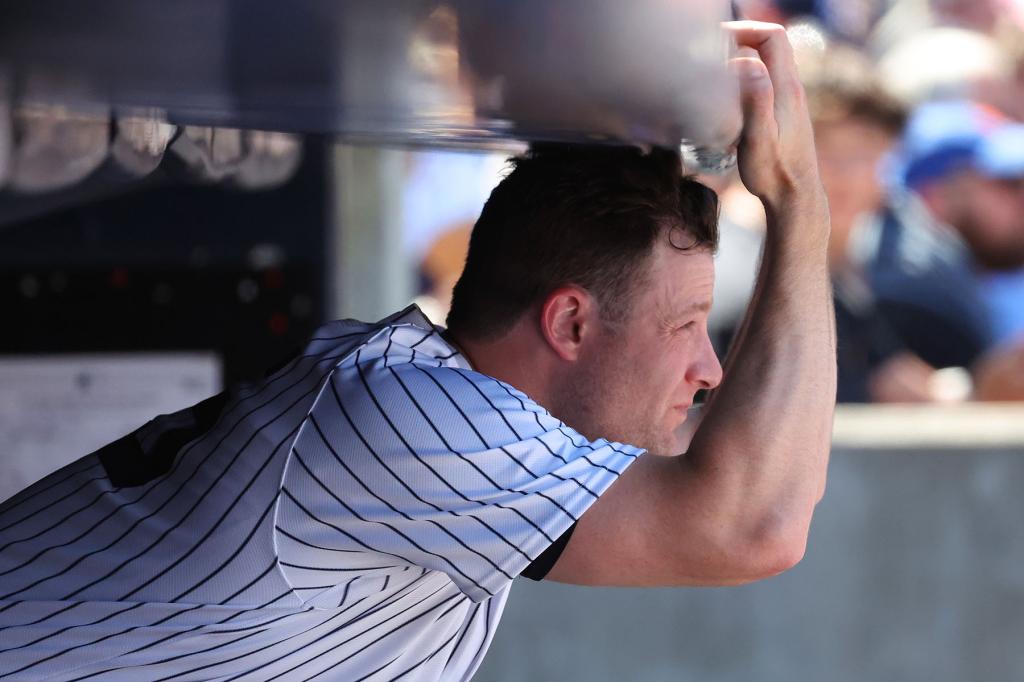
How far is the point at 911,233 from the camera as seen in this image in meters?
3.90

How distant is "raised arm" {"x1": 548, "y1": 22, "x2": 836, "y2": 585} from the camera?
1191mm

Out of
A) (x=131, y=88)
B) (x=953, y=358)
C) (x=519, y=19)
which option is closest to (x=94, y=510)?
(x=131, y=88)

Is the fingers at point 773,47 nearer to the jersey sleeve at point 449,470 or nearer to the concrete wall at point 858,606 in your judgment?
the jersey sleeve at point 449,470

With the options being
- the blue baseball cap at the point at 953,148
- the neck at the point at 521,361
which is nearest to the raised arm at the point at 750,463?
the neck at the point at 521,361

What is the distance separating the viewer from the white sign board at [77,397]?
2.67 meters

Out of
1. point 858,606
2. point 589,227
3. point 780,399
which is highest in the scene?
point 589,227

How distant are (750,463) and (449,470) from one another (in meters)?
0.27

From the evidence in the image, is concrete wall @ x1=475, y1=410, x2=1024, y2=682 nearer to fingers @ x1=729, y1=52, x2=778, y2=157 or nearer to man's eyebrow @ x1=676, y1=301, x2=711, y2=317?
man's eyebrow @ x1=676, y1=301, x2=711, y2=317

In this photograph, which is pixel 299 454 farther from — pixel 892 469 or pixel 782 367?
pixel 892 469

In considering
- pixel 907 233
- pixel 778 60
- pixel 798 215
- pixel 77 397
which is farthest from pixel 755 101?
pixel 907 233

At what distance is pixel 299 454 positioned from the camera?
1.23m

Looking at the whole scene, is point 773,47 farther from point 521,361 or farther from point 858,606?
point 858,606

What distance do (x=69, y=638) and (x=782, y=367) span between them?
28.9 inches

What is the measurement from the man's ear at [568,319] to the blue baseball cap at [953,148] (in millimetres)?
2820
